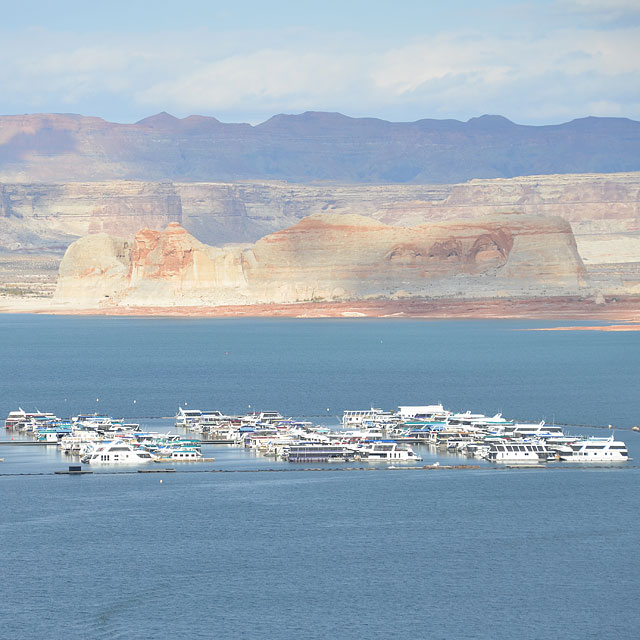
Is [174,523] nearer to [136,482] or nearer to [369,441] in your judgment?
[136,482]

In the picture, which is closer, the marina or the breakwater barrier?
the breakwater barrier

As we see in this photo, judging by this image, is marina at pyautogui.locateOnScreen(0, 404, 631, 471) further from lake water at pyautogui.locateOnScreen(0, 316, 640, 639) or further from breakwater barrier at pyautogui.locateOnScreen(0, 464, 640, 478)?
lake water at pyautogui.locateOnScreen(0, 316, 640, 639)

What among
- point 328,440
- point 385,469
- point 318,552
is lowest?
point 318,552

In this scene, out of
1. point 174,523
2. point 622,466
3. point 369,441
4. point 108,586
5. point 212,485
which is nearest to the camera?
point 108,586

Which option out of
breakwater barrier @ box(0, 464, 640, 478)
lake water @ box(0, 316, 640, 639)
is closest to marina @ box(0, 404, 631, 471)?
breakwater barrier @ box(0, 464, 640, 478)

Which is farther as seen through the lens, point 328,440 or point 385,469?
point 328,440

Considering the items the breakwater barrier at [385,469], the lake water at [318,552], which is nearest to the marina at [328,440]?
the breakwater barrier at [385,469]

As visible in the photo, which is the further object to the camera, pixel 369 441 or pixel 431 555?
pixel 369 441

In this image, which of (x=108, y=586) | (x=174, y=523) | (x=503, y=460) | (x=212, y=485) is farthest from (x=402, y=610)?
(x=503, y=460)

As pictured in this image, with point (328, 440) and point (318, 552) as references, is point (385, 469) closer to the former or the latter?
point (328, 440)

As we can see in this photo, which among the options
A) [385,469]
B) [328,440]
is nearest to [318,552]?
[385,469]

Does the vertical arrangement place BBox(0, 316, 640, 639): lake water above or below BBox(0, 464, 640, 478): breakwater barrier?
below
